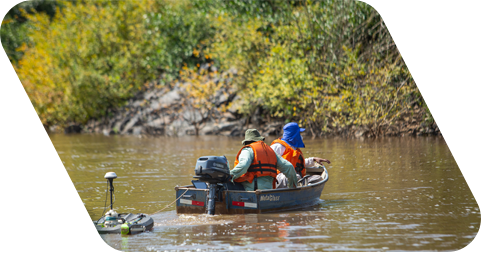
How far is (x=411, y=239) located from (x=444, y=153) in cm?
971

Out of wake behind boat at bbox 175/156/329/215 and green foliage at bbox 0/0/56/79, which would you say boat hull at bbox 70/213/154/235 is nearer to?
wake behind boat at bbox 175/156/329/215

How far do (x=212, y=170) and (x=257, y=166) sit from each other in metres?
0.79

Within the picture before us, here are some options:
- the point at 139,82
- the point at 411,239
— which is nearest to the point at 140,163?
the point at 411,239

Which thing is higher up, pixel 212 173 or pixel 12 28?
pixel 12 28

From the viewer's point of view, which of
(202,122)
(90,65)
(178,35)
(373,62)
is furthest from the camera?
(90,65)

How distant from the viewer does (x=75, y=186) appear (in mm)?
11234

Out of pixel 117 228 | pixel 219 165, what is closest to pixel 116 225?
pixel 117 228

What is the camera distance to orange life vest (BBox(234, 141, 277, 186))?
778 centimetres

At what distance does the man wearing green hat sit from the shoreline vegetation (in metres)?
11.9

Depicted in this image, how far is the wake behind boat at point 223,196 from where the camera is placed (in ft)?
24.6

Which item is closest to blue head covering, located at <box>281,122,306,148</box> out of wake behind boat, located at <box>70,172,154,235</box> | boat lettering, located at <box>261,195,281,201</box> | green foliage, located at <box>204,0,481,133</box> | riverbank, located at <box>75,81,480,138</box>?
boat lettering, located at <box>261,195,281,201</box>

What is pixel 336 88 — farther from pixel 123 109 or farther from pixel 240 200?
pixel 123 109

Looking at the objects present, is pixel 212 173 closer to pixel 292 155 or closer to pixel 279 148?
pixel 279 148

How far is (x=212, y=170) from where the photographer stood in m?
7.43
